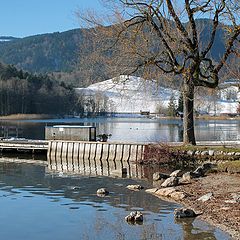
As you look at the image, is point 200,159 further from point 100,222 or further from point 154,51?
point 100,222

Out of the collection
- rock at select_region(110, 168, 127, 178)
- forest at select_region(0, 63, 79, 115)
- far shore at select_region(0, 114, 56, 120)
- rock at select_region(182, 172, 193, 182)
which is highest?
forest at select_region(0, 63, 79, 115)

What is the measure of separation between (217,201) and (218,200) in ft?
0.51

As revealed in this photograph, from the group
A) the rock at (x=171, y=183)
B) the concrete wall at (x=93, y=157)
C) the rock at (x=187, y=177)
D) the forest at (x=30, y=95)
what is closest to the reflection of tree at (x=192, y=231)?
the rock at (x=171, y=183)

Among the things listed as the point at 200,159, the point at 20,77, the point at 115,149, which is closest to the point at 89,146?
the point at 115,149

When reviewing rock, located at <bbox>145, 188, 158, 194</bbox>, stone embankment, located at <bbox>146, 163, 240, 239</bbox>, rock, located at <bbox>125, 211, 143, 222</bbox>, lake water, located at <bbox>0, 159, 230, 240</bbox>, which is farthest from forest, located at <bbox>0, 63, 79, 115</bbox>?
rock, located at <bbox>125, 211, 143, 222</bbox>

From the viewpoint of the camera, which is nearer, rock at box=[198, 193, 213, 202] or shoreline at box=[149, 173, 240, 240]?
shoreline at box=[149, 173, 240, 240]

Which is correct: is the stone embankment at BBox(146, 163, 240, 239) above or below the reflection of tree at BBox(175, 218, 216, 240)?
above

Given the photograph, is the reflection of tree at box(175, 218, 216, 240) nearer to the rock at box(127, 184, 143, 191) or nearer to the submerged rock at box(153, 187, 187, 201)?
the submerged rock at box(153, 187, 187, 201)

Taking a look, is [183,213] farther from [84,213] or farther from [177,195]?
[177,195]

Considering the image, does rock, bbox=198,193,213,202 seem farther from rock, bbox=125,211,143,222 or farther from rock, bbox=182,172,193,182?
rock, bbox=182,172,193,182

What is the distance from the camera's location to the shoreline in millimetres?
15242

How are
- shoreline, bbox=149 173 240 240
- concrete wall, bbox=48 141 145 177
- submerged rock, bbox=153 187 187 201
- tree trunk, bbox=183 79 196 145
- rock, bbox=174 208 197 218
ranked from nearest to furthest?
1. shoreline, bbox=149 173 240 240
2. rock, bbox=174 208 197 218
3. submerged rock, bbox=153 187 187 201
4. tree trunk, bbox=183 79 196 145
5. concrete wall, bbox=48 141 145 177

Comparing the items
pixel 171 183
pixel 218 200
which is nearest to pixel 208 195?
pixel 218 200

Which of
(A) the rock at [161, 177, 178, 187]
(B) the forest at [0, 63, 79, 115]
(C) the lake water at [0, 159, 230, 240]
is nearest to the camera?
(C) the lake water at [0, 159, 230, 240]
